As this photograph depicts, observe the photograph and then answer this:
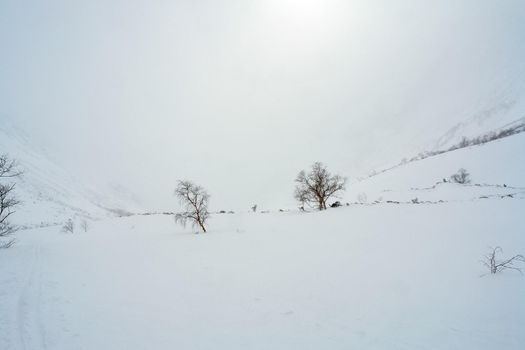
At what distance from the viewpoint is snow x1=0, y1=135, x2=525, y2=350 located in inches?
300

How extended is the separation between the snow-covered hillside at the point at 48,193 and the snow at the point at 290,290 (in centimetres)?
4568

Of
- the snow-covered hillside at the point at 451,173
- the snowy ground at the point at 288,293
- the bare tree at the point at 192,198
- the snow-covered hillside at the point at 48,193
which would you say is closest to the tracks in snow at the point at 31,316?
the snowy ground at the point at 288,293

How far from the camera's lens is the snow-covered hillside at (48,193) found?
5719cm

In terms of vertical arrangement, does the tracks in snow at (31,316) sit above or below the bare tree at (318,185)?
below

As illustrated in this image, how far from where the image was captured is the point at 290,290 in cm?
1116

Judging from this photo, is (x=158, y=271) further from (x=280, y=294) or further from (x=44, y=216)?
(x=44, y=216)

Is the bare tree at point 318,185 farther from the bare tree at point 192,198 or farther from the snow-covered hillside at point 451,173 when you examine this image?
the bare tree at point 192,198

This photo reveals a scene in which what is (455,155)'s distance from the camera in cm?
5644

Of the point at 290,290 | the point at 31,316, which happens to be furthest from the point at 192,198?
the point at 290,290

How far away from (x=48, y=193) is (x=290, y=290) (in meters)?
85.0

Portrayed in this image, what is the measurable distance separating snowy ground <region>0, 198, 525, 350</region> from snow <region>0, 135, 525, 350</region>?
52 mm

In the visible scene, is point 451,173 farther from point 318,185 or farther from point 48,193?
point 48,193

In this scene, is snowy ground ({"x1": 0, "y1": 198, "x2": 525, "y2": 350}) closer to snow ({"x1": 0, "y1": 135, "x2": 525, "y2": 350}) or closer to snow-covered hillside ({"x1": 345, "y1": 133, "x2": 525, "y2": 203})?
snow ({"x1": 0, "y1": 135, "x2": 525, "y2": 350})

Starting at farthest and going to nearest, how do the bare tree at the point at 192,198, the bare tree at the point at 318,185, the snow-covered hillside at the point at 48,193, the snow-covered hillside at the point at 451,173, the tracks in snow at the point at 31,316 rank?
the snow-covered hillside at the point at 48,193 < the bare tree at the point at 318,185 < the snow-covered hillside at the point at 451,173 < the bare tree at the point at 192,198 < the tracks in snow at the point at 31,316
